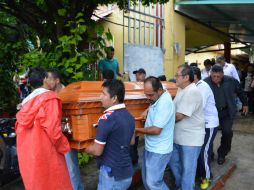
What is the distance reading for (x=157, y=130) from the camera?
352cm

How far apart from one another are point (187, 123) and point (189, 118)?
0.06m

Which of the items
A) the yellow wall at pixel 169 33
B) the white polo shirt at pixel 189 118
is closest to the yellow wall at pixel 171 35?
the yellow wall at pixel 169 33

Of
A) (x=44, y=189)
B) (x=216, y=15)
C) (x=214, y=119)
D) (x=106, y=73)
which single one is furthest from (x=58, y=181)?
(x=216, y=15)

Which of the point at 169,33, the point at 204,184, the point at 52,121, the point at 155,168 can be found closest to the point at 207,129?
the point at 204,184

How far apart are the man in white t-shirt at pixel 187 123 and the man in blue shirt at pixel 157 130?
10.6 inches

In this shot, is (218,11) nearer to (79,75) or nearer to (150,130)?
(79,75)

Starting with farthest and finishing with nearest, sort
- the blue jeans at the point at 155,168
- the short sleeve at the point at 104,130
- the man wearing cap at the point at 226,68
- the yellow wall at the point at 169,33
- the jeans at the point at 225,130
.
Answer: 1. the yellow wall at the point at 169,33
2. the man wearing cap at the point at 226,68
3. the jeans at the point at 225,130
4. the blue jeans at the point at 155,168
5. the short sleeve at the point at 104,130

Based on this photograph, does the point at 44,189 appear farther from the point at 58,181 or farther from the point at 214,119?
the point at 214,119

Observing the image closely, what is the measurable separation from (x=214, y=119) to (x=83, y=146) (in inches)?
87.9

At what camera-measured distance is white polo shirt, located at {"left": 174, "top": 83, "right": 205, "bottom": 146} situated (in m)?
3.88

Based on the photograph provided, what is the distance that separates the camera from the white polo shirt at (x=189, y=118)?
3879mm

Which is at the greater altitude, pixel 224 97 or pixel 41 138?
pixel 224 97

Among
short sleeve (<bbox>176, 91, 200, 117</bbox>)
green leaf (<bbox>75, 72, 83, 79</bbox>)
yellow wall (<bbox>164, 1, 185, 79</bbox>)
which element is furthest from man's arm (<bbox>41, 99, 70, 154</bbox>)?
yellow wall (<bbox>164, 1, 185, 79</bbox>)

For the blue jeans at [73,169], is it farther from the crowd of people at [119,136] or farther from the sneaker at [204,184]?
the sneaker at [204,184]
